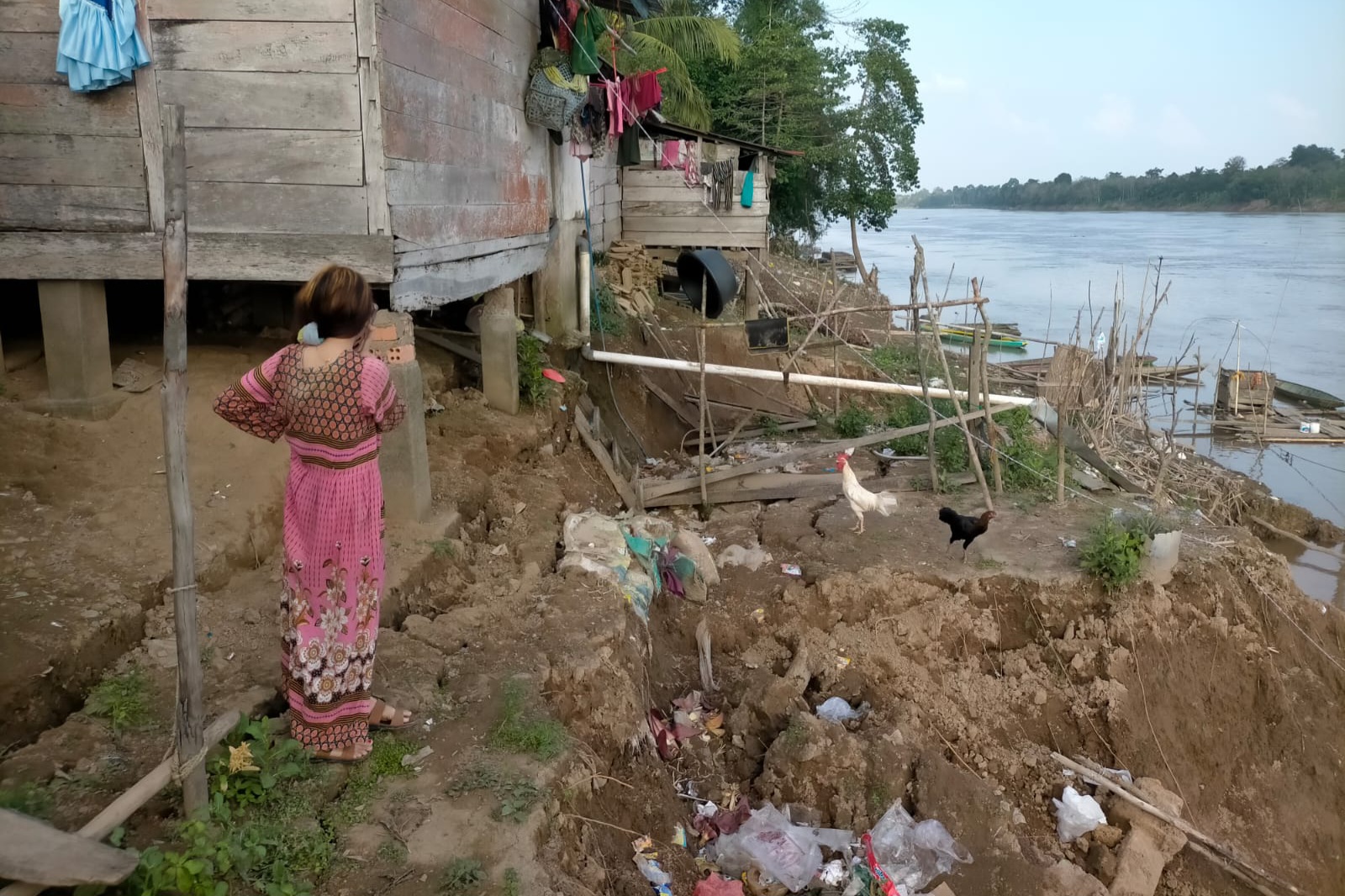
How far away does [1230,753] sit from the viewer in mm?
5848

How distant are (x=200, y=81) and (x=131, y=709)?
3.13 metres

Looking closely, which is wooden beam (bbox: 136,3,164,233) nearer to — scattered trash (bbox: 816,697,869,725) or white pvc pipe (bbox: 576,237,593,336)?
scattered trash (bbox: 816,697,869,725)

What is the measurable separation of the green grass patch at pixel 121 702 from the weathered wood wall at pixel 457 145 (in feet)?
7.43

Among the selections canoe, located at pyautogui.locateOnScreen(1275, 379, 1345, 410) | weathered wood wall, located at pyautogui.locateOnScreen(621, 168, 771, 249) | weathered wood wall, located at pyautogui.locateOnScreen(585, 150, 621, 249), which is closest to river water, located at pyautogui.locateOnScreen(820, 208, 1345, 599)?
canoe, located at pyautogui.locateOnScreen(1275, 379, 1345, 410)

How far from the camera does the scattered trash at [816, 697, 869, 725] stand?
5.34m

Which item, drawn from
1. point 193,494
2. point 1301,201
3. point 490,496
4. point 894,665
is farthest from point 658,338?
point 1301,201

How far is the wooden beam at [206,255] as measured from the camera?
4.52 metres

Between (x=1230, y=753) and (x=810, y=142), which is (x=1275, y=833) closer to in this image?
(x=1230, y=753)

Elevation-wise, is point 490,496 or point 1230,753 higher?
point 490,496

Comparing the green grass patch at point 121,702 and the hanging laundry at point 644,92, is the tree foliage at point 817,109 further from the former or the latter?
the green grass patch at point 121,702

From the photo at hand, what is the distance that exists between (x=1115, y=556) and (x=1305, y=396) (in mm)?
12880

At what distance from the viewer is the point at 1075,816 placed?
5.01m

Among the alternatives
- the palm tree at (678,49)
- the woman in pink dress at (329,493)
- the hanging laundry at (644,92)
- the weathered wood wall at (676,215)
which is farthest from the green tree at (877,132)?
the woman in pink dress at (329,493)

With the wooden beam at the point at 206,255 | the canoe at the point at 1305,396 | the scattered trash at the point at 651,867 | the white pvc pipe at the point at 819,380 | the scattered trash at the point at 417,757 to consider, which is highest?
the wooden beam at the point at 206,255
